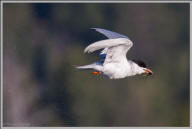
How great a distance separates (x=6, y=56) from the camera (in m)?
21.3

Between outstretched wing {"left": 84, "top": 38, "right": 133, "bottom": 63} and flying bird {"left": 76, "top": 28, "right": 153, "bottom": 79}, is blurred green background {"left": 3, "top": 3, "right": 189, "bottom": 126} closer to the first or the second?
flying bird {"left": 76, "top": 28, "right": 153, "bottom": 79}

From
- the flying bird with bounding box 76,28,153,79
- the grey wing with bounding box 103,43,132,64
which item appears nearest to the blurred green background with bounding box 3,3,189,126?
the flying bird with bounding box 76,28,153,79

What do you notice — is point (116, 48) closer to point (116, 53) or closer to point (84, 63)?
point (116, 53)

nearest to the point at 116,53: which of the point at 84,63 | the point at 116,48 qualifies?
the point at 116,48

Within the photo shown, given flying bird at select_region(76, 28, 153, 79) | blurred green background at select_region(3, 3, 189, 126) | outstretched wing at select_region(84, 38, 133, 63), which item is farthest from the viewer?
blurred green background at select_region(3, 3, 189, 126)

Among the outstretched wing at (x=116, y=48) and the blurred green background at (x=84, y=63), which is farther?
the blurred green background at (x=84, y=63)

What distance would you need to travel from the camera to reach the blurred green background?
20.9 metres

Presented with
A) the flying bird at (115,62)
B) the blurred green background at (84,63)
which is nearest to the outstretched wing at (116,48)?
the flying bird at (115,62)

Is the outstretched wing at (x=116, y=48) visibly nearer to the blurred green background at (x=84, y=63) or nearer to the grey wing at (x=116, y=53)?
the grey wing at (x=116, y=53)

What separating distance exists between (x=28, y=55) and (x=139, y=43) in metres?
6.82

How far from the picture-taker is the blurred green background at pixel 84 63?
20.9 metres

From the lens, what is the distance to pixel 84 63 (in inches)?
947

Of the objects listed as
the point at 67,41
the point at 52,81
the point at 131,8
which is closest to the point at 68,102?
the point at 52,81

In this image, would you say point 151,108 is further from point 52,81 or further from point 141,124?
point 52,81
